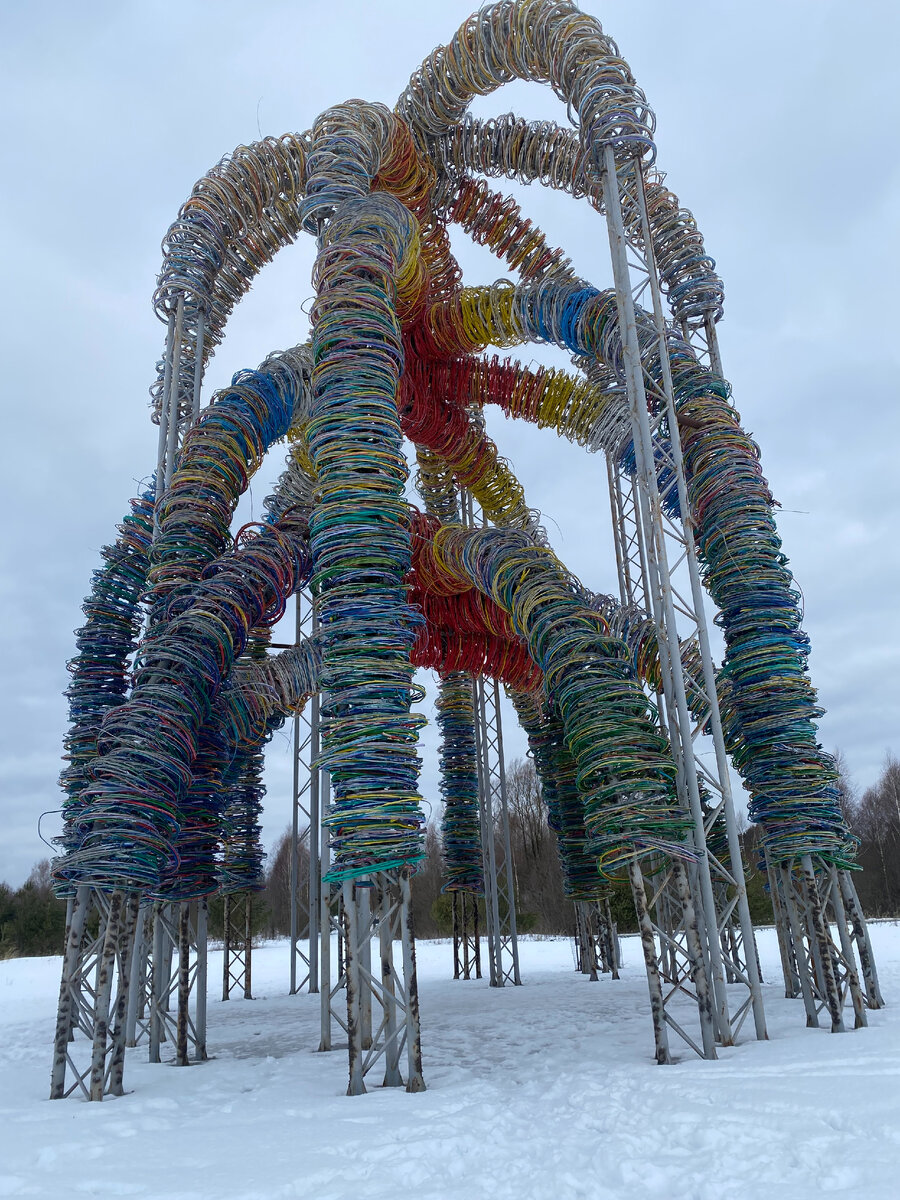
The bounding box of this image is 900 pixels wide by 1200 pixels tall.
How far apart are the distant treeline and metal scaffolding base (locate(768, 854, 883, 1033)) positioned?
14664 millimetres

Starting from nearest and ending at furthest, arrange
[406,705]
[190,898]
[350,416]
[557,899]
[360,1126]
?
1. [360,1126]
2. [406,705]
3. [350,416]
4. [190,898]
5. [557,899]

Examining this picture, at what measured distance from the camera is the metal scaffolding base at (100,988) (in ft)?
20.7

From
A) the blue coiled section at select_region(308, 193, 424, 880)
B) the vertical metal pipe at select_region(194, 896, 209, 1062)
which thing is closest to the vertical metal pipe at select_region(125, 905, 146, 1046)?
the vertical metal pipe at select_region(194, 896, 209, 1062)

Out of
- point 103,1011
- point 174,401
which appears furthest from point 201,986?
point 174,401

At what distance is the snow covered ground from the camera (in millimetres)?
3783

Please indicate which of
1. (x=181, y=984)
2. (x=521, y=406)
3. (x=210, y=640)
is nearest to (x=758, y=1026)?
(x=181, y=984)

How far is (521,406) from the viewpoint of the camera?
12.5 meters

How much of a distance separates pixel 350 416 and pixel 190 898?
185 inches

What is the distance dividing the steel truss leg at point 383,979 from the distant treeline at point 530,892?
54.8 ft

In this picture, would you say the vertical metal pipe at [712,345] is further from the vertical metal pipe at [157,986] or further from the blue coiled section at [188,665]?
the vertical metal pipe at [157,986]

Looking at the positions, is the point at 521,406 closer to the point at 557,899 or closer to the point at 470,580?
the point at 470,580

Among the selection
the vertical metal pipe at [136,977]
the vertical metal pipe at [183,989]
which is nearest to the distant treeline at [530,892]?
the vertical metal pipe at [136,977]

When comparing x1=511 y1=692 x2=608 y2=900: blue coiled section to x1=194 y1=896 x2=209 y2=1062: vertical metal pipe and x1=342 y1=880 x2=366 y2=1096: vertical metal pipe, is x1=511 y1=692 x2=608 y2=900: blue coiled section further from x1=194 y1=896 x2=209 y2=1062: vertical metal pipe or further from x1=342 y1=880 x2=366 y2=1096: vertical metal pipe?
x1=342 y1=880 x2=366 y2=1096: vertical metal pipe

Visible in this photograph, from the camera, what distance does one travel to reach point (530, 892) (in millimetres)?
34281
